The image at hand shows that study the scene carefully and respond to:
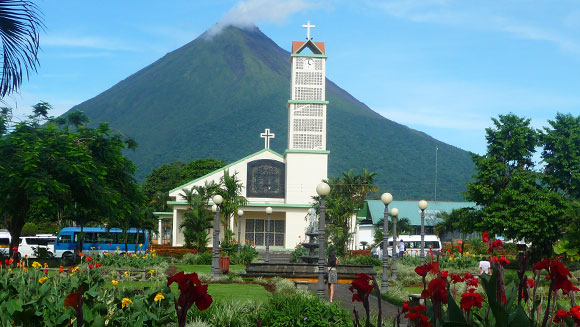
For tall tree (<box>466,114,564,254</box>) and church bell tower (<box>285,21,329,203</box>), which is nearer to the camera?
tall tree (<box>466,114,564,254</box>)

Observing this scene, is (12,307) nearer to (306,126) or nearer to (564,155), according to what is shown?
(564,155)

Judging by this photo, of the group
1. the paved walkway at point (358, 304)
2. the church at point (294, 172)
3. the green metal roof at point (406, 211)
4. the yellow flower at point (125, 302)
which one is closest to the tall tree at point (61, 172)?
the paved walkway at point (358, 304)

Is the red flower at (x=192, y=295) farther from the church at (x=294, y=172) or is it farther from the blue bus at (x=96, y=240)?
the church at (x=294, y=172)

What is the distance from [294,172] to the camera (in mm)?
56469

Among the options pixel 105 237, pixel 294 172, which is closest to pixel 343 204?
pixel 294 172

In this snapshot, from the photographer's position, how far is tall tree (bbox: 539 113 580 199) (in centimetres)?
3672

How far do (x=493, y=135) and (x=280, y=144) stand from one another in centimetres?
16253

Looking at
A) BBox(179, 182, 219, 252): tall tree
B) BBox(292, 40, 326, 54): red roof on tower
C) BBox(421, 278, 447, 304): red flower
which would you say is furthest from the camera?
BBox(292, 40, 326, 54): red roof on tower

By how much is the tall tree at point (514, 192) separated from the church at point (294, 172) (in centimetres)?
1951

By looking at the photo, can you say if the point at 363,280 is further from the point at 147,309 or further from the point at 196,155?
the point at 196,155

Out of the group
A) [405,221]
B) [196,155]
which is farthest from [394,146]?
[405,221]

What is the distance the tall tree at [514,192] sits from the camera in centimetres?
3506

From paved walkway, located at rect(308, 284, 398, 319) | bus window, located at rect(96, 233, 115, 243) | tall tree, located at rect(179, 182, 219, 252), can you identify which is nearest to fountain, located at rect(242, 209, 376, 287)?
paved walkway, located at rect(308, 284, 398, 319)

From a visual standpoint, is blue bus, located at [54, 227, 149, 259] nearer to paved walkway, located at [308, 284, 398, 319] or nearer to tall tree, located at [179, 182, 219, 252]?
tall tree, located at [179, 182, 219, 252]
